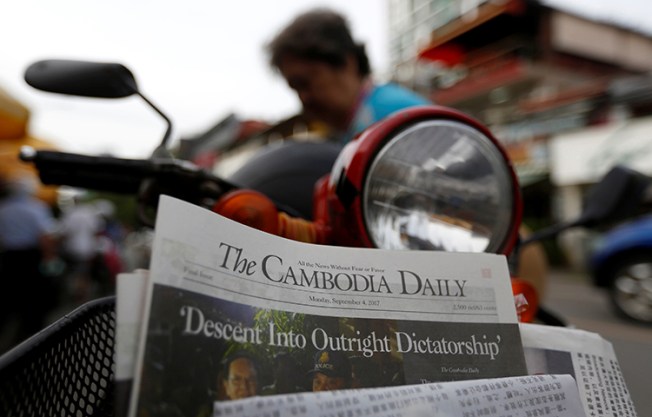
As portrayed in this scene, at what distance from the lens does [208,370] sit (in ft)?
1.27

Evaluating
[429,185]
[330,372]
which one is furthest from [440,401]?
[429,185]

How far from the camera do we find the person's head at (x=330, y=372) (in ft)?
1.43

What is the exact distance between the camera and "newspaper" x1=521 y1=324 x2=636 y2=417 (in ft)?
1.71

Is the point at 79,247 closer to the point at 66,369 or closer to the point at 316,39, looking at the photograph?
the point at 316,39

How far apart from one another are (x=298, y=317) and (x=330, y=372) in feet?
0.21

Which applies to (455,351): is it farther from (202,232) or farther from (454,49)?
(454,49)

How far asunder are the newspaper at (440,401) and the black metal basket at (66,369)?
0.75ft

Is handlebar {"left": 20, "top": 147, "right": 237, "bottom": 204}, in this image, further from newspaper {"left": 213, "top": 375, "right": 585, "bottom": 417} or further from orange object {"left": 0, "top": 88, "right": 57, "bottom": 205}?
orange object {"left": 0, "top": 88, "right": 57, "bottom": 205}

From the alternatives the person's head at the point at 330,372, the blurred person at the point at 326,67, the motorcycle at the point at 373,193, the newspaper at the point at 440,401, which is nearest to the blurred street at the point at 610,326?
the newspaper at the point at 440,401

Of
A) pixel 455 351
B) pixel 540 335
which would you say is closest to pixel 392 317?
pixel 455 351

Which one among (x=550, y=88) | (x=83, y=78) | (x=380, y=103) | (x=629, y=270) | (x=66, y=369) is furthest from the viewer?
(x=550, y=88)

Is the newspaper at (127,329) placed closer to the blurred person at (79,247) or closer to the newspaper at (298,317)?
the newspaper at (298,317)

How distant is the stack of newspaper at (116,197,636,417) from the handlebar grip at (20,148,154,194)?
44cm

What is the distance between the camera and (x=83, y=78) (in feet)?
2.47
